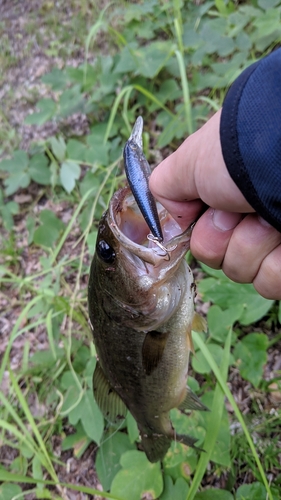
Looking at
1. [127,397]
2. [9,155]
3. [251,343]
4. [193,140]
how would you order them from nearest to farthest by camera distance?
[193,140]
[127,397]
[251,343]
[9,155]

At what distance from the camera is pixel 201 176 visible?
102cm

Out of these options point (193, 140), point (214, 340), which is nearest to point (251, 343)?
point (214, 340)

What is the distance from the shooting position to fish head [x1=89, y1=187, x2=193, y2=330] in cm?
125

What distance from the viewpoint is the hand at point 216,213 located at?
3.25 feet

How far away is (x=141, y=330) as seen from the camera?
150 cm

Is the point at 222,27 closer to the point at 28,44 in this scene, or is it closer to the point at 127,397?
the point at 127,397

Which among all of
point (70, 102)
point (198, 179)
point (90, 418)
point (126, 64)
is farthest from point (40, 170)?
point (198, 179)

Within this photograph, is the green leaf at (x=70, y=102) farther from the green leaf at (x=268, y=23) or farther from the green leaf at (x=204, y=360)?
the green leaf at (x=204, y=360)

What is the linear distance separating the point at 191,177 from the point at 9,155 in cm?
372

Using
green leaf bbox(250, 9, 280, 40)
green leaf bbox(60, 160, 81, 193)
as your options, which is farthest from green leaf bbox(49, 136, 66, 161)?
green leaf bbox(250, 9, 280, 40)

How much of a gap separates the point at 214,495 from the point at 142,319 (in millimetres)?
1052

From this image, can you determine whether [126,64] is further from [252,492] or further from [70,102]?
[252,492]

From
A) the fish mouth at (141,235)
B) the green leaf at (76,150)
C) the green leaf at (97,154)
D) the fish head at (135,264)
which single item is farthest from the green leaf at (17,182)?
the fish mouth at (141,235)

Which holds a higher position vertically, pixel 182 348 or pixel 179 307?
pixel 179 307
